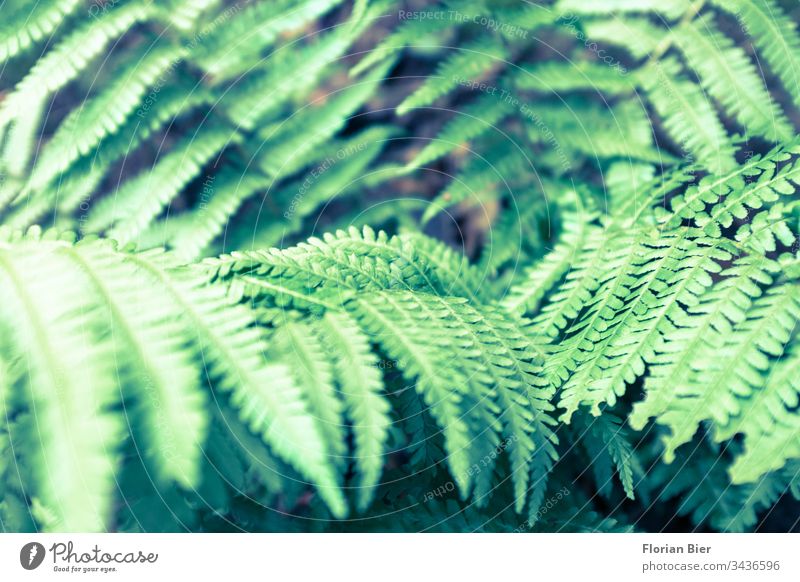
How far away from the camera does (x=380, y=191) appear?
1.36 meters

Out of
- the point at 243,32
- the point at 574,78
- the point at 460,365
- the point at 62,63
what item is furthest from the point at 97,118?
the point at 574,78

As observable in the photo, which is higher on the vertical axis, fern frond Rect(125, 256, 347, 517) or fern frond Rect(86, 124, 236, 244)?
fern frond Rect(86, 124, 236, 244)

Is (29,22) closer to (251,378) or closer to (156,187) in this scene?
(156,187)

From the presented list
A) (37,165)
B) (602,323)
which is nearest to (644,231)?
(602,323)

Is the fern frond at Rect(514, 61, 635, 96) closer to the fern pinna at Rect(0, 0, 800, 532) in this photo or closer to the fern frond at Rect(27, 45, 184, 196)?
the fern pinna at Rect(0, 0, 800, 532)

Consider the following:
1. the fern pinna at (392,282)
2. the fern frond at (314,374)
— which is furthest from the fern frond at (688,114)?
the fern frond at (314,374)

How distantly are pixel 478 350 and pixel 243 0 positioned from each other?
2.46 feet

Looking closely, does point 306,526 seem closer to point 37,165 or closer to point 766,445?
point 766,445

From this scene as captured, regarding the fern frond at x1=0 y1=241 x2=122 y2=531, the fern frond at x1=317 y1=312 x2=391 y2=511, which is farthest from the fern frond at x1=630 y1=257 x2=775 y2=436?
the fern frond at x1=0 y1=241 x2=122 y2=531
